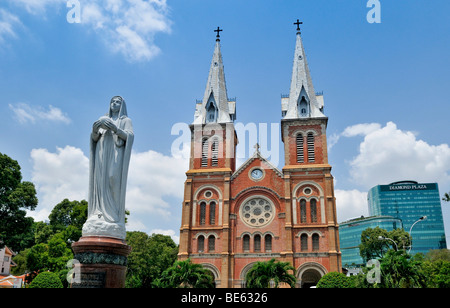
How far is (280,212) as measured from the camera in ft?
115

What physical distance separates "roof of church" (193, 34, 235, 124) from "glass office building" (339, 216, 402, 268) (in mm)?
69459

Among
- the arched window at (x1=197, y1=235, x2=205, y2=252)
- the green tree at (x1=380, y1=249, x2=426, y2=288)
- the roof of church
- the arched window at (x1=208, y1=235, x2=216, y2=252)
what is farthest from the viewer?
the roof of church

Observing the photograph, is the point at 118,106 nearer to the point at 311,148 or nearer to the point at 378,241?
the point at 311,148

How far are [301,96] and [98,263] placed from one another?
116 feet

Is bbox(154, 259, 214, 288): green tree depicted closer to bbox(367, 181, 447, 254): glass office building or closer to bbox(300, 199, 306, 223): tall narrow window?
bbox(300, 199, 306, 223): tall narrow window

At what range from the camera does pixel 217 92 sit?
137ft

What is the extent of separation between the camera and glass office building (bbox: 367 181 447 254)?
346 feet

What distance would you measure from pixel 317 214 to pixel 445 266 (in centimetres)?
1070

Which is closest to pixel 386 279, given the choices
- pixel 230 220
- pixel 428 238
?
pixel 230 220

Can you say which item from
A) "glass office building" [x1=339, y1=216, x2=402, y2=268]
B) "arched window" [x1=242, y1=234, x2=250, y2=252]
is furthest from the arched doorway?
"glass office building" [x1=339, y1=216, x2=402, y2=268]

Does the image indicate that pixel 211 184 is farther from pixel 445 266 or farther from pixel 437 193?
pixel 437 193

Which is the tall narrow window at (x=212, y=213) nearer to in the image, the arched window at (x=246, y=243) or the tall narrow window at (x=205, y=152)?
the arched window at (x=246, y=243)

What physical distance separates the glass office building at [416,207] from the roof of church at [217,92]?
284 ft
